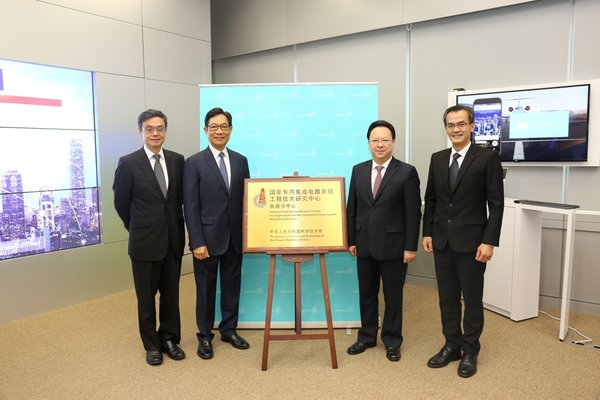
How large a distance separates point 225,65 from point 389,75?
2724 millimetres

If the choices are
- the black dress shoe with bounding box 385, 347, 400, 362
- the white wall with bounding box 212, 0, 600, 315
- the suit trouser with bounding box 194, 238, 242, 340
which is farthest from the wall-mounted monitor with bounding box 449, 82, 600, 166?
the suit trouser with bounding box 194, 238, 242, 340

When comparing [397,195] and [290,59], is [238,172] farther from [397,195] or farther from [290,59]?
[290,59]

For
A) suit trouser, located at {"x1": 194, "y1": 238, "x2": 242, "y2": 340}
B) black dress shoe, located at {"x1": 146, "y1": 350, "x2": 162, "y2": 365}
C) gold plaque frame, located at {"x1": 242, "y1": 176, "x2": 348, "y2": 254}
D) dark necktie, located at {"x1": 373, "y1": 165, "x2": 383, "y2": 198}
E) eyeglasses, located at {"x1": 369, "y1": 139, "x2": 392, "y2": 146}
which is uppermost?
eyeglasses, located at {"x1": 369, "y1": 139, "x2": 392, "y2": 146}

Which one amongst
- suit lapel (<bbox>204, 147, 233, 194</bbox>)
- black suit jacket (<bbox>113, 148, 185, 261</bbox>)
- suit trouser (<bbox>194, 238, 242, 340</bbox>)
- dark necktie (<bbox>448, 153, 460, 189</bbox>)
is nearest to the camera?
dark necktie (<bbox>448, 153, 460, 189</bbox>)

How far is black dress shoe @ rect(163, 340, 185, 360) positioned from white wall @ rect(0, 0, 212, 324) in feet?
6.04

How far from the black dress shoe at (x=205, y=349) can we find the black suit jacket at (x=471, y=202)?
5.88 ft

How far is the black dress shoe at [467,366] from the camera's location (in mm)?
2961

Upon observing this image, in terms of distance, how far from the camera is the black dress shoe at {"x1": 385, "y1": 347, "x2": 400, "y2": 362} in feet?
10.5

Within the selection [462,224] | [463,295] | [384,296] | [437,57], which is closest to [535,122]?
[437,57]

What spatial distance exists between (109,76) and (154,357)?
123 inches

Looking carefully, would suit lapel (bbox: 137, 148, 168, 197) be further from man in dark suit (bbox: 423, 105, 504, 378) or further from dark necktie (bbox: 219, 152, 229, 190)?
man in dark suit (bbox: 423, 105, 504, 378)

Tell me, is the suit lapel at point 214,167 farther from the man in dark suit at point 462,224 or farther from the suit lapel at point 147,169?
the man in dark suit at point 462,224

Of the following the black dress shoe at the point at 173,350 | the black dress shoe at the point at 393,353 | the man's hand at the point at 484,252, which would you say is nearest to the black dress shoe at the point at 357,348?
the black dress shoe at the point at 393,353

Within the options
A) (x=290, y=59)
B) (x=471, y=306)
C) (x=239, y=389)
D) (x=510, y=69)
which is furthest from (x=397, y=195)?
(x=290, y=59)
